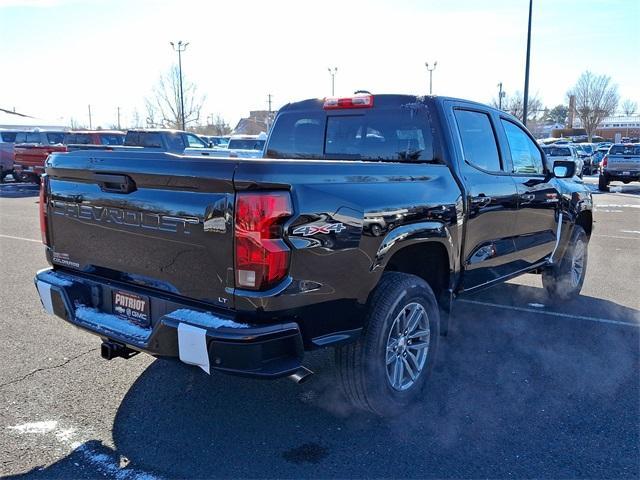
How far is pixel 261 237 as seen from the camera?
2684 mm

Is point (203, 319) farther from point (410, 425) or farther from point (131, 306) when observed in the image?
point (410, 425)

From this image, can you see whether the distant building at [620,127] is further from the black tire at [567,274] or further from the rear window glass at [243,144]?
the black tire at [567,274]

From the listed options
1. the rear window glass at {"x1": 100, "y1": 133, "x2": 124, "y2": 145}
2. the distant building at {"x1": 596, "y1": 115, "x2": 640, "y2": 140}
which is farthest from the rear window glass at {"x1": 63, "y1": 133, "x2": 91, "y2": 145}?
the distant building at {"x1": 596, "y1": 115, "x2": 640, "y2": 140}

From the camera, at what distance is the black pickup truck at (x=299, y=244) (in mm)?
2748

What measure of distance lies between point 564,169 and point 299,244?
373 centimetres

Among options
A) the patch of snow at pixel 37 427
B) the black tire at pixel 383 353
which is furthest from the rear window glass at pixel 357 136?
the patch of snow at pixel 37 427

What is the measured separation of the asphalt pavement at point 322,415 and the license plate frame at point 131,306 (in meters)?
0.36

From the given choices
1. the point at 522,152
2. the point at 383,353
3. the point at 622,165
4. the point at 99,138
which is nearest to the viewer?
the point at 383,353

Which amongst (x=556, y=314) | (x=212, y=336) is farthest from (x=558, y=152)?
(x=212, y=336)

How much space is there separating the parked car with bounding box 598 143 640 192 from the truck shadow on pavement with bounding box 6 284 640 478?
1940 centimetres

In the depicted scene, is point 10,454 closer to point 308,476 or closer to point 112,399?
point 112,399

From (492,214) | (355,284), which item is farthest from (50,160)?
(492,214)

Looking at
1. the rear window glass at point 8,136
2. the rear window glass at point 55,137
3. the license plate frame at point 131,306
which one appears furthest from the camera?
the rear window glass at point 8,136

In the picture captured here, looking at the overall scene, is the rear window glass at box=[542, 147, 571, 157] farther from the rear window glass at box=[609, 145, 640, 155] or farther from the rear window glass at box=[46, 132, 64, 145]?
the rear window glass at box=[46, 132, 64, 145]
